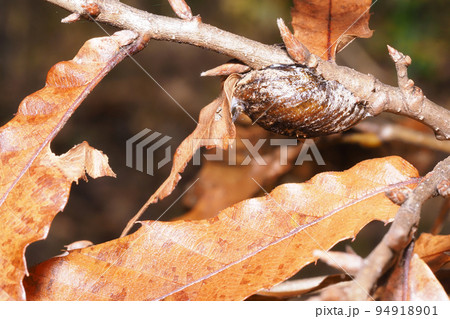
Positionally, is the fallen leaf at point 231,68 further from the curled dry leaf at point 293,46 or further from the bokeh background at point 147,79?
the bokeh background at point 147,79

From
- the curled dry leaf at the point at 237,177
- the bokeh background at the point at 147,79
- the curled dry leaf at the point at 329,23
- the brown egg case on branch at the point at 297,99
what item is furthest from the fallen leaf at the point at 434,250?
the bokeh background at the point at 147,79

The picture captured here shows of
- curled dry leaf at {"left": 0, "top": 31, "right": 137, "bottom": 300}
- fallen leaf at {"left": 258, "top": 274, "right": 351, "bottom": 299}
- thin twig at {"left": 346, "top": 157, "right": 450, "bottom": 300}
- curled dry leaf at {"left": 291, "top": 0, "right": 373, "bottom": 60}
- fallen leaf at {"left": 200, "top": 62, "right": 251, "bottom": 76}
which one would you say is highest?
curled dry leaf at {"left": 291, "top": 0, "right": 373, "bottom": 60}

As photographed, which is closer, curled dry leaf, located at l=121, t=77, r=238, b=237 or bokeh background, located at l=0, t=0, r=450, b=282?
curled dry leaf, located at l=121, t=77, r=238, b=237

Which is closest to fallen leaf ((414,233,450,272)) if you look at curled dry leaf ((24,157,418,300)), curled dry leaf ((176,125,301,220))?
curled dry leaf ((24,157,418,300))

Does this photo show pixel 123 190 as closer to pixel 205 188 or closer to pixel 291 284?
pixel 205 188

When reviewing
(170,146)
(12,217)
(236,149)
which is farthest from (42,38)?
(12,217)

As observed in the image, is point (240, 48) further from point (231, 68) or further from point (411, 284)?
point (411, 284)

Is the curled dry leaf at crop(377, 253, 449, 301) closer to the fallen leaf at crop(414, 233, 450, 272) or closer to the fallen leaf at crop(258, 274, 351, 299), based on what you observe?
the fallen leaf at crop(414, 233, 450, 272)
